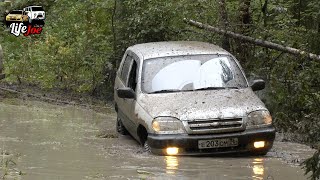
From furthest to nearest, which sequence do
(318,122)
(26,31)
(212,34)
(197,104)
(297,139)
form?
(26,31), (212,34), (297,139), (318,122), (197,104)

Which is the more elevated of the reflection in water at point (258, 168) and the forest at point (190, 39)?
the forest at point (190, 39)

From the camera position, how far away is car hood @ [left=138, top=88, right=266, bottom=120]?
871 cm

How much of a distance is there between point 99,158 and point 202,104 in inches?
66.7

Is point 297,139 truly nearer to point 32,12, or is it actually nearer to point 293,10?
point 293,10

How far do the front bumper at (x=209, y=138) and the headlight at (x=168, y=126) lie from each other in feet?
0.25

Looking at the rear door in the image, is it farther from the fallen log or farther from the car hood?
the fallen log

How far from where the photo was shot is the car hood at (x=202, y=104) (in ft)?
28.6

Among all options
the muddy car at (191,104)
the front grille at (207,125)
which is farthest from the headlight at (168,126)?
the front grille at (207,125)

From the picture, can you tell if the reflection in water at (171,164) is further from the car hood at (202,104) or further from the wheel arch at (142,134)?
the wheel arch at (142,134)

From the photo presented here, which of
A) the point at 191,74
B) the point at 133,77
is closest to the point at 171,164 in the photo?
the point at 191,74

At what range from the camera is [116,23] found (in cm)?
1697

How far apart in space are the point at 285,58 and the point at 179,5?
3.76 metres

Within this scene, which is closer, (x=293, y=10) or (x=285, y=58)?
(x=285, y=58)

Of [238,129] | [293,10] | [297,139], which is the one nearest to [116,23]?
[293,10]
